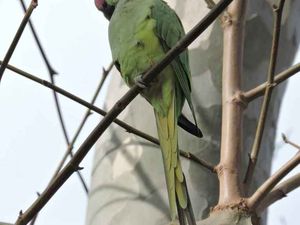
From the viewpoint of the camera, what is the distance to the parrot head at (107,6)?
1.74 metres

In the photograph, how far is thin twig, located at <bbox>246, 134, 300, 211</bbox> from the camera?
1.21 metres

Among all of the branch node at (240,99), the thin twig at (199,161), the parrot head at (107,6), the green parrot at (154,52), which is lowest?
the thin twig at (199,161)

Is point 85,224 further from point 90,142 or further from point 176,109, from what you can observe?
point 90,142

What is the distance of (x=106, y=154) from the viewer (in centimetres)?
165

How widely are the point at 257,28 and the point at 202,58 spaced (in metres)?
0.20

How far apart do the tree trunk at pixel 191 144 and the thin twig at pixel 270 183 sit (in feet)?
0.62

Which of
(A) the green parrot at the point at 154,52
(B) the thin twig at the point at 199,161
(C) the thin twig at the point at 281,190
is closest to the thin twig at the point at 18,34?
(A) the green parrot at the point at 154,52

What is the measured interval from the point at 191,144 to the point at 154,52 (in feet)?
0.74

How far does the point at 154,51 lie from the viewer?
1524 millimetres

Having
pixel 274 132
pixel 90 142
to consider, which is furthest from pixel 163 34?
pixel 90 142

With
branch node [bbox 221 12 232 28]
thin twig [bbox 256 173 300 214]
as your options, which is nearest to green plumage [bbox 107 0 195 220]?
branch node [bbox 221 12 232 28]

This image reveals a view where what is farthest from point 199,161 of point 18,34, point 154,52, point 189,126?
point 18,34

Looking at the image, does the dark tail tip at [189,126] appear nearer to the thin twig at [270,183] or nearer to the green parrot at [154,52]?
the green parrot at [154,52]

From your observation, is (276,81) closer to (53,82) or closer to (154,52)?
(154,52)
